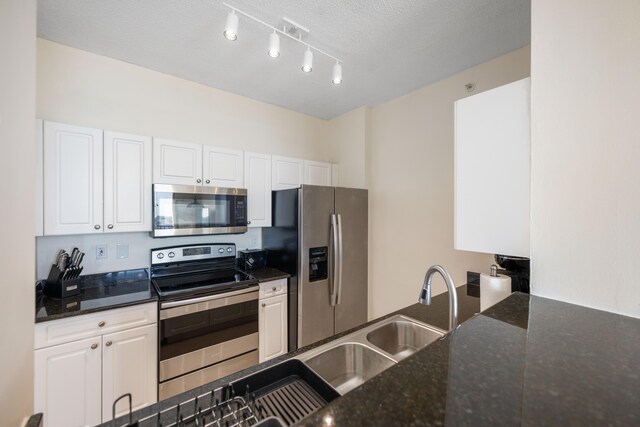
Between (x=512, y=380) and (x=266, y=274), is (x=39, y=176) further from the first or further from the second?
(x=512, y=380)

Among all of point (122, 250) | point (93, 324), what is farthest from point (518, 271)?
point (122, 250)

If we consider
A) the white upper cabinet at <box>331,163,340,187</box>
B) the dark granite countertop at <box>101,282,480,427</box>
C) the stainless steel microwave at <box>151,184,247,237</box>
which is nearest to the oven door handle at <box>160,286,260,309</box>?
the stainless steel microwave at <box>151,184,247,237</box>

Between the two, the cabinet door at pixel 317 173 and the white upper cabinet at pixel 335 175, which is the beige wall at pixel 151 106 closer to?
the cabinet door at pixel 317 173

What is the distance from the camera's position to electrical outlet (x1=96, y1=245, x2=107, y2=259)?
2041mm

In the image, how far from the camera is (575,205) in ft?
2.61

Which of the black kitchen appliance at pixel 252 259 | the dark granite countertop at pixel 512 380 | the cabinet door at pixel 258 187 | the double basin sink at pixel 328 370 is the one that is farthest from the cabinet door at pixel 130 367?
the dark granite countertop at pixel 512 380

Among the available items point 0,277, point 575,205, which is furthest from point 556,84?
point 0,277

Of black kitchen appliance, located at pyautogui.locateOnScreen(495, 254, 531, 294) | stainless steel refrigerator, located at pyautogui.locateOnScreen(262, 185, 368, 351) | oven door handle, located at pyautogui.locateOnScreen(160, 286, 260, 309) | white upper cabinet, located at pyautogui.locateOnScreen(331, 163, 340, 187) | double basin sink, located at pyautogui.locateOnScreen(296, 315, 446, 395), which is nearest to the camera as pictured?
double basin sink, located at pyautogui.locateOnScreen(296, 315, 446, 395)

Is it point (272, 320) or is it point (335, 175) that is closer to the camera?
point (272, 320)

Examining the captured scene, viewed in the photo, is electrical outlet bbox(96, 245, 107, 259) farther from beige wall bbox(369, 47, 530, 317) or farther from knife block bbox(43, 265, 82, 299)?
beige wall bbox(369, 47, 530, 317)

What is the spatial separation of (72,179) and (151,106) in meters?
0.91

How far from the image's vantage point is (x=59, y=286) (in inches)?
66.4

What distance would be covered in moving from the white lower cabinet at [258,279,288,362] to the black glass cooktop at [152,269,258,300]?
0.20 meters

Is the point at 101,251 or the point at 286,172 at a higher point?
the point at 286,172
